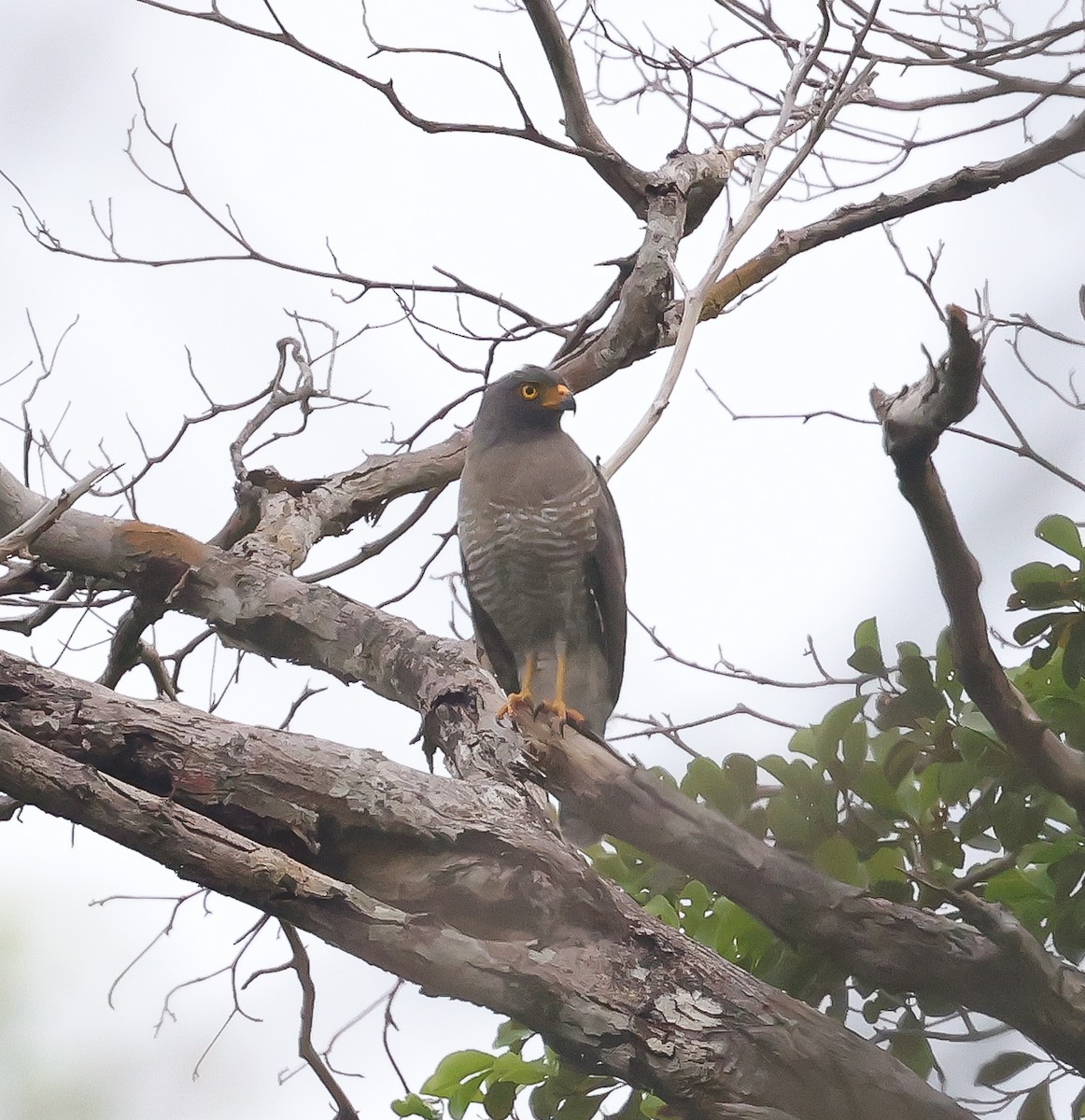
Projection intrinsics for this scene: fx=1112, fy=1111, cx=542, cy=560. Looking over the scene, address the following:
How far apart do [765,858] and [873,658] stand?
0.38 metres

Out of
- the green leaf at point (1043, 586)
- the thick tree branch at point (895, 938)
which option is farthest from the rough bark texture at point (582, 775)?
the green leaf at point (1043, 586)

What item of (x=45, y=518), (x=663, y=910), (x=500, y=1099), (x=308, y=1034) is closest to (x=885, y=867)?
(x=663, y=910)

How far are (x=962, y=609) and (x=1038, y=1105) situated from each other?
3.01 ft

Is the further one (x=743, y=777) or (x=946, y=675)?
(x=946, y=675)

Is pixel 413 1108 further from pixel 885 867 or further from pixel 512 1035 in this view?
pixel 885 867

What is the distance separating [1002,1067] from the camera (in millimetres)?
1139

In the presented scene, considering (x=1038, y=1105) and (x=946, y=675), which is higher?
(x=946, y=675)

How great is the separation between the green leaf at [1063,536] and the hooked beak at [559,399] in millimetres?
2457

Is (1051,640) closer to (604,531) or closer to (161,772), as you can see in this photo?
(161,772)

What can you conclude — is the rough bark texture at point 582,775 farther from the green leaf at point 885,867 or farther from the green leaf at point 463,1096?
the green leaf at point 463,1096

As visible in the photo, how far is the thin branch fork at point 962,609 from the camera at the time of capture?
195cm


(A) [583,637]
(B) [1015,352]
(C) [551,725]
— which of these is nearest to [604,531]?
(A) [583,637]

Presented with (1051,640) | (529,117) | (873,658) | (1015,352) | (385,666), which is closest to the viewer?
(1015,352)

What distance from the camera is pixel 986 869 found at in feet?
6.87
